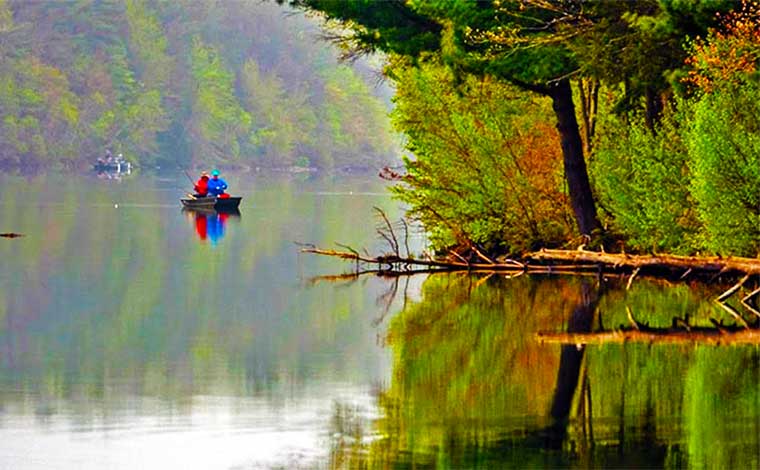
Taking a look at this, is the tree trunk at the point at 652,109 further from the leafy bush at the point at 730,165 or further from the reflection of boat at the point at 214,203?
the reflection of boat at the point at 214,203

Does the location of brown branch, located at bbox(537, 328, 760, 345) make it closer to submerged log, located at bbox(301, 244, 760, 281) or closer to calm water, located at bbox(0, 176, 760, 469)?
calm water, located at bbox(0, 176, 760, 469)

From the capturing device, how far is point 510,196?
31438 millimetres

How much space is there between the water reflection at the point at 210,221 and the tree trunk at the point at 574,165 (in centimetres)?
1480

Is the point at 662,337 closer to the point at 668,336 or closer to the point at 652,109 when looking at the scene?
the point at 668,336

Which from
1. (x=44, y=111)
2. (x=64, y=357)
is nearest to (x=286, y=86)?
(x=44, y=111)

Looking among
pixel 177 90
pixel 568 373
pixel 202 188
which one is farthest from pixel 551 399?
pixel 177 90

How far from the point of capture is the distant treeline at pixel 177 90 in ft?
434

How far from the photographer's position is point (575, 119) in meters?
30.6

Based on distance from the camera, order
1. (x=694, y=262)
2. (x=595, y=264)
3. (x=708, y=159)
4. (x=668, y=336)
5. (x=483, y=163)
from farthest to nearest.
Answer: (x=483, y=163)
(x=595, y=264)
(x=708, y=159)
(x=694, y=262)
(x=668, y=336)

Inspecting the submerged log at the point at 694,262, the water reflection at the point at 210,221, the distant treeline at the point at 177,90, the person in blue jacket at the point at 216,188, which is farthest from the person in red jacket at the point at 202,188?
the distant treeline at the point at 177,90

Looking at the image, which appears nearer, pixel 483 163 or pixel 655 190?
pixel 655 190

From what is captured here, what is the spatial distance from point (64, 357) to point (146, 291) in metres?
8.95

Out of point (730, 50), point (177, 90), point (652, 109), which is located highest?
point (177, 90)

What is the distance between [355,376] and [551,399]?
2.87 m
